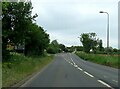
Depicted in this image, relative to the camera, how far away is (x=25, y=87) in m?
17.9

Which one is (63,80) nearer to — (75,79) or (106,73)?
(75,79)

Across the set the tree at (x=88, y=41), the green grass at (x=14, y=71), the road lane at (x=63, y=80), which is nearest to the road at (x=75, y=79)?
the road lane at (x=63, y=80)

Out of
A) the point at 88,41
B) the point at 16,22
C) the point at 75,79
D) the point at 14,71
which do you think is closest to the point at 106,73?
the point at 75,79

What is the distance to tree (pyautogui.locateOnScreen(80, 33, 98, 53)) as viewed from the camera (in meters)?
145

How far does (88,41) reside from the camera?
153625mm

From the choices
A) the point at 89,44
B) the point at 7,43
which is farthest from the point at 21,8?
the point at 89,44

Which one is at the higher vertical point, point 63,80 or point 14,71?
point 14,71

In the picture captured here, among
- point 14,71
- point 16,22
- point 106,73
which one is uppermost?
point 16,22

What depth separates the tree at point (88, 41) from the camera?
145 meters

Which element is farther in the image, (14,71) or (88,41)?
(88,41)

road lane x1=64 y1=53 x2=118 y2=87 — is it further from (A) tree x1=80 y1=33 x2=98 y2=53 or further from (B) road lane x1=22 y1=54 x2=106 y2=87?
(A) tree x1=80 y1=33 x2=98 y2=53

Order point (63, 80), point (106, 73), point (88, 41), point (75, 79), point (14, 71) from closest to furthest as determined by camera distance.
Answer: point (63, 80) < point (75, 79) < point (14, 71) < point (106, 73) < point (88, 41)

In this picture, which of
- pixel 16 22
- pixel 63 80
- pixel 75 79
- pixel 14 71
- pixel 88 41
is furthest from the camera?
pixel 88 41

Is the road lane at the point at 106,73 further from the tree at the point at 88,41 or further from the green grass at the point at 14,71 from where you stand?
the tree at the point at 88,41
